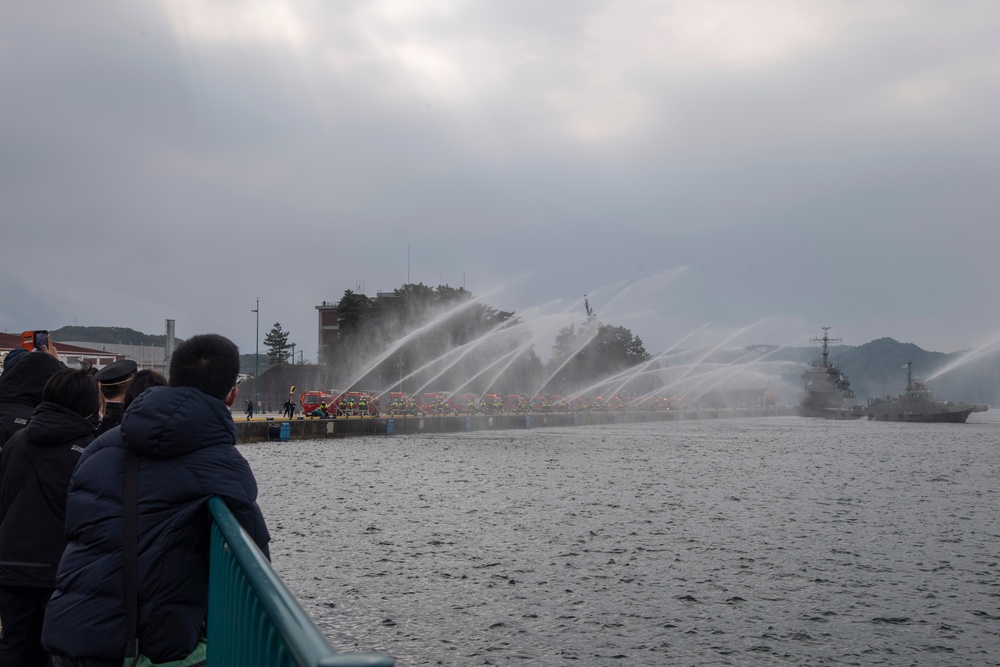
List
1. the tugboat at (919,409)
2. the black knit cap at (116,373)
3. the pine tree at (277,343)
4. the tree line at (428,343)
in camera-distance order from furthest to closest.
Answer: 1. the pine tree at (277,343)
2. the tugboat at (919,409)
3. the tree line at (428,343)
4. the black knit cap at (116,373)

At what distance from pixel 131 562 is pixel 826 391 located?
363 feet

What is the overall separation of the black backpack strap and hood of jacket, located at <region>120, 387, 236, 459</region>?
19 centimetres

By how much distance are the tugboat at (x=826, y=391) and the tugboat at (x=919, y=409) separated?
5.23 metres

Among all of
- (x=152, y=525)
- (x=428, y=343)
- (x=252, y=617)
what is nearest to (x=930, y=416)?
(x=428, y=343)

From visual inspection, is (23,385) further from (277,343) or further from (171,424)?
Answer: (277,343)

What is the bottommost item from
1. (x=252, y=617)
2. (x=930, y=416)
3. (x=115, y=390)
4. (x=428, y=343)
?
(x=930, y=416)

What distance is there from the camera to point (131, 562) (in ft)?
10.3

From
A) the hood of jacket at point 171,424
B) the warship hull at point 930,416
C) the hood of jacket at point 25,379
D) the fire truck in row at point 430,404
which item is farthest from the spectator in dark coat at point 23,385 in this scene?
the warship hull at point 930,416

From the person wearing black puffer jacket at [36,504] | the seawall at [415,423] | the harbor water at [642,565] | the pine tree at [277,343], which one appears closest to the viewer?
the person wearing black puffer jacket at [36,504]

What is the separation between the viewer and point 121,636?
314cm

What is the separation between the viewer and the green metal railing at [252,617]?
5.75 feet

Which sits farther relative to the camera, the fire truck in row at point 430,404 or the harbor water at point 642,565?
the fire truck in row at point 430,404

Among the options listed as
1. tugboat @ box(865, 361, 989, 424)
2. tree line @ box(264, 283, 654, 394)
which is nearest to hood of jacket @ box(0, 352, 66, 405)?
tree line @ box(264, 283, 654, 394)

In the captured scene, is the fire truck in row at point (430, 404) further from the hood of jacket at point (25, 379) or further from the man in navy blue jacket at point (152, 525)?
the man in navy blue jacket at point (152, 525)
